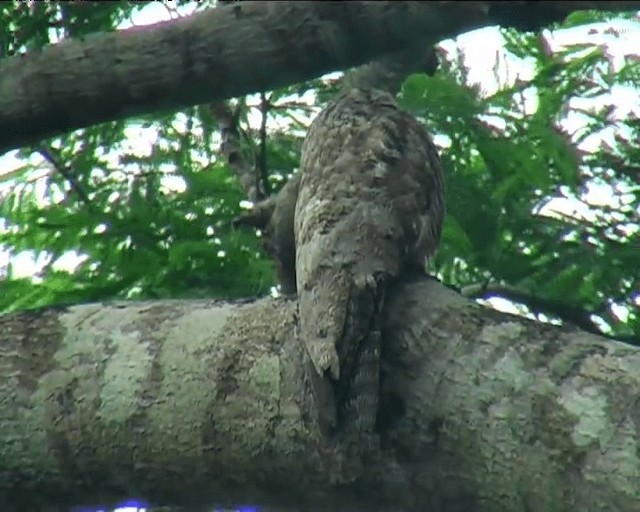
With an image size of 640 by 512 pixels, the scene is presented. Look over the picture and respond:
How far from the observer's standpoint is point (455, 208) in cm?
433

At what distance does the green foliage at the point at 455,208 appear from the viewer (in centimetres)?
420

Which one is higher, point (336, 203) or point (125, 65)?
point (125, 65)

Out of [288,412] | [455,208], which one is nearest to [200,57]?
[288,412]

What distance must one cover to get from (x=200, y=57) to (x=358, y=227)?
69 cm

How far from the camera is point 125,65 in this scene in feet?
8.93

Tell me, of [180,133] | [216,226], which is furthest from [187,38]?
[180,133]

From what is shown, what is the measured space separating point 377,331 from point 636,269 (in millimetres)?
1444

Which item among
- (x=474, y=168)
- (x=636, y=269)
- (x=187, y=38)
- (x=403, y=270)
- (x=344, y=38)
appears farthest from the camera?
(x=474, y=168)

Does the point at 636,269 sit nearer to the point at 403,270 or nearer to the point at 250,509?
the point at 403,270

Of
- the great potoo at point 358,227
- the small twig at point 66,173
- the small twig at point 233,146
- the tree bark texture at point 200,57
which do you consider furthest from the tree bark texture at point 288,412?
the small twig at point 66,173

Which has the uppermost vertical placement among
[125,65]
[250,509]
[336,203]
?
[125,65]

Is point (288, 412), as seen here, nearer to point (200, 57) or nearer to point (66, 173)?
point (200, 57)

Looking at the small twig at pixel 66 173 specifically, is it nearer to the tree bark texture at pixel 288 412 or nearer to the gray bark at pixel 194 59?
the tree bark texture at pixel 288 412

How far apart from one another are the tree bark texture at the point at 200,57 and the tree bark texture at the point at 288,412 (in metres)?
0.59
